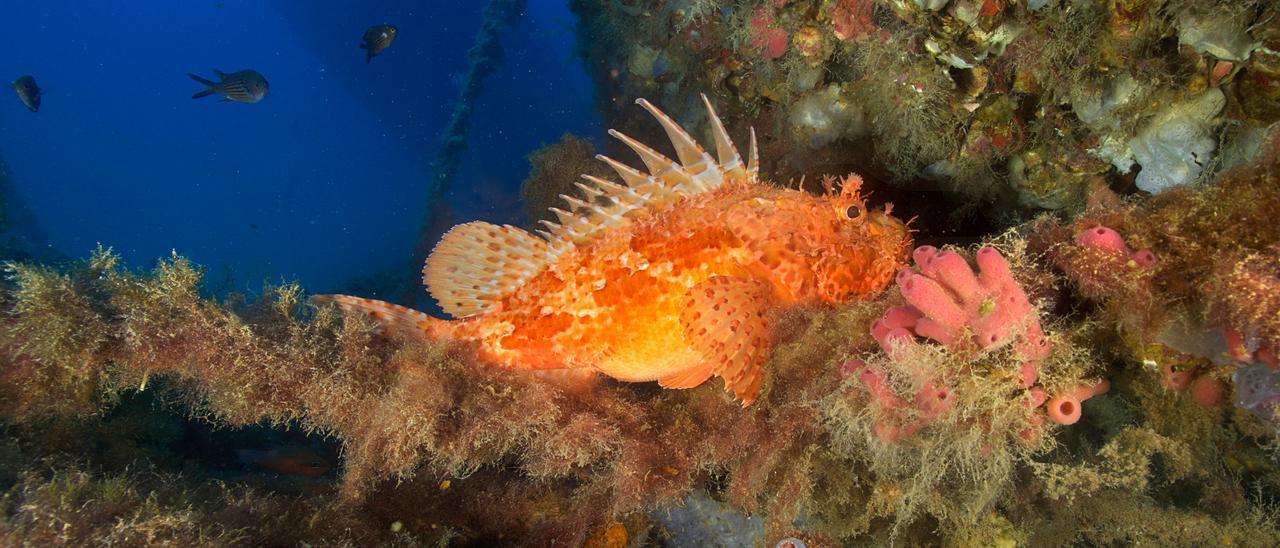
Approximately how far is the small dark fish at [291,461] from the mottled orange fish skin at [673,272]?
10.3 ft

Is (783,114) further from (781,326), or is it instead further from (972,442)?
(972,442)

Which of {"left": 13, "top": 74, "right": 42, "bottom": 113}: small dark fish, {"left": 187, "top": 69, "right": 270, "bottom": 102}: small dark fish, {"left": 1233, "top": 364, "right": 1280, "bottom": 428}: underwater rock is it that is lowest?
{"left": 1233, "top": 364, "right": 1280, "bottom": 428}: underwater rock

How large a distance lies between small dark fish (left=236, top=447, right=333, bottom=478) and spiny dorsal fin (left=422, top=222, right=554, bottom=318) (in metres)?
2.93

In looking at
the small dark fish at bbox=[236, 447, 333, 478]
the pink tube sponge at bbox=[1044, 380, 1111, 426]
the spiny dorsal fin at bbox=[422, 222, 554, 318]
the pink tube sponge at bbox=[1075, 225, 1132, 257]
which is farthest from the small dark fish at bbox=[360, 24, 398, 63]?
the pink tube sponge at bbox=[1044, 380, 1111, 426]

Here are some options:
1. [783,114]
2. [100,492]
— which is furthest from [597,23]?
[100,492]

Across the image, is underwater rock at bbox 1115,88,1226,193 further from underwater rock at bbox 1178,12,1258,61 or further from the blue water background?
the blue water background

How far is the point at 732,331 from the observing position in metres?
2.98

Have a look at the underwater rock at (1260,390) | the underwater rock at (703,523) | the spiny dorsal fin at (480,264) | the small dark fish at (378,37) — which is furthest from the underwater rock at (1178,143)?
the small dark fish at (378,37)

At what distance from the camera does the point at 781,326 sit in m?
3.00

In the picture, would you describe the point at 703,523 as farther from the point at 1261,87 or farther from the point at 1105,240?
the point at 1261,87

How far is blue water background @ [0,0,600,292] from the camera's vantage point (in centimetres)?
Answer: 6144

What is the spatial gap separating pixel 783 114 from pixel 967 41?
6.28 ft

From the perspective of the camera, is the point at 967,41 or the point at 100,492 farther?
the point at 967,41

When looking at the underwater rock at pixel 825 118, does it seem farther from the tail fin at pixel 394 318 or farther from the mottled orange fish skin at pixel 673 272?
the tail fin at pixel 394 318
